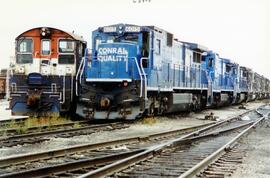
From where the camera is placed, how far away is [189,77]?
74.4ft

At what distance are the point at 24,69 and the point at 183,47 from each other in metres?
8.24

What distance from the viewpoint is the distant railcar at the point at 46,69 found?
16.0 metres

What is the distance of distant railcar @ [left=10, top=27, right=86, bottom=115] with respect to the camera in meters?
16.0

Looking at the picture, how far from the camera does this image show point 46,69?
1670cm

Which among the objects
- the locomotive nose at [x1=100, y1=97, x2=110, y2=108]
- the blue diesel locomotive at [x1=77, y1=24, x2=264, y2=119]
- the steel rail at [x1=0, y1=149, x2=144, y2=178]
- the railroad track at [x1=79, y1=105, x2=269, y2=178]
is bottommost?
the railroad track at [x1=79, y1=105, x2=269, y2=178]

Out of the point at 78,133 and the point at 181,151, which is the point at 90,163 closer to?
the point at 181,151

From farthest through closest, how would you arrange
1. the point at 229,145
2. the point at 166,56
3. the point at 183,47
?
1. the point at 183,47
2. the point at 166,56
3. the point at 229,145

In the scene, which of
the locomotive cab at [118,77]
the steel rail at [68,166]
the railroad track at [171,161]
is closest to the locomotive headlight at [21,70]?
the locomotive cab at [118,77]

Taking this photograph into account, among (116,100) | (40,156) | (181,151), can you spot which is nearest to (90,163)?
(40,156)

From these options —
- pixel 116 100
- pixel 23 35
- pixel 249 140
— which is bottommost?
pixel 249 140

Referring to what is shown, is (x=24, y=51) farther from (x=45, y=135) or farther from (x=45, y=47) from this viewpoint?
(x=45, y=135)

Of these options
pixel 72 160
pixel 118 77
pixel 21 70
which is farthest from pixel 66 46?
pixel 72 160

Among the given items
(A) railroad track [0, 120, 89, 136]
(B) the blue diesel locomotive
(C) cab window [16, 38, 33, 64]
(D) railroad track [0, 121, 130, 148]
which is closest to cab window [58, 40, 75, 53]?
(B) the blue diesel locomotive

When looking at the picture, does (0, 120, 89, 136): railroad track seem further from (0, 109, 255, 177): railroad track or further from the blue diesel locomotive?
(0, 109, 255, 177): railroad track
